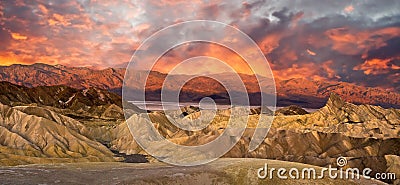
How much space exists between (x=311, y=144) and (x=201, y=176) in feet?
434

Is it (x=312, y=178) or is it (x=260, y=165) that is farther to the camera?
(x=260, y=165)

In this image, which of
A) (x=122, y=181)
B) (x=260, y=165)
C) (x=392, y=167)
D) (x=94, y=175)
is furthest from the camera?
(x=392, y=167)

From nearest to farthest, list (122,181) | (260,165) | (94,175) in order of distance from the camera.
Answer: (122,181) → (94,175) → (260,165)

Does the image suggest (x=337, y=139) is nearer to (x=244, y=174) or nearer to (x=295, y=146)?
(x=295, y=146)

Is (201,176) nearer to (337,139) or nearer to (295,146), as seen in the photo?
(295,146)

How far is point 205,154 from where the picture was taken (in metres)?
192

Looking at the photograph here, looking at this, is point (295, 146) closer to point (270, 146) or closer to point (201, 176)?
point (270, 146)

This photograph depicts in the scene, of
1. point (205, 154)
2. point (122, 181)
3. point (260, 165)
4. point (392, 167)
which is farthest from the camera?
point (205, 154)

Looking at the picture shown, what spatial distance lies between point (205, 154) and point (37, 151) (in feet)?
321

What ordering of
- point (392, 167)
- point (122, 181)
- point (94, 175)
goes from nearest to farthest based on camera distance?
point (122, 181) < point (94, 175) < point (392, 167)

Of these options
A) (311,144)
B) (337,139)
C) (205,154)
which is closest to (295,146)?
(311,144)

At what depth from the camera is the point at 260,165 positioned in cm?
8719

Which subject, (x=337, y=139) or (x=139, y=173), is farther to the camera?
(x=337, y=139)

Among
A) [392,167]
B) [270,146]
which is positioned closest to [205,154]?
[270,146]
